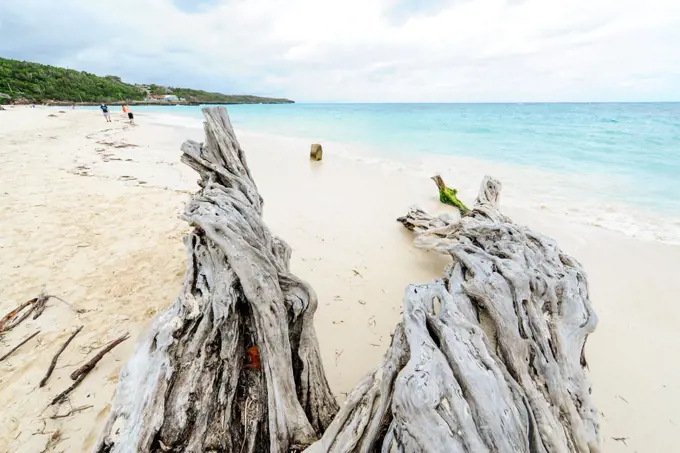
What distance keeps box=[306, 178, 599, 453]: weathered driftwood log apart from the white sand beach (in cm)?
76

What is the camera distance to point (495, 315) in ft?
7.89

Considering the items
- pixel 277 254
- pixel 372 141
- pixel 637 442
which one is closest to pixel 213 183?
pixel 277 254

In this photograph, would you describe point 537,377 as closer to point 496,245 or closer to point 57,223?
point 496,245

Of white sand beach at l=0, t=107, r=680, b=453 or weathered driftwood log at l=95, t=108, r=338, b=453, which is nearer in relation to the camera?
weathered driftwood log at l=95, t=108, r=338, b=453

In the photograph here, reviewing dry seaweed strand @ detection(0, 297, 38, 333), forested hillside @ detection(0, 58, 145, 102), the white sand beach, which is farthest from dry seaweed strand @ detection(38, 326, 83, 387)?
forested hillside @ detection(0, 58, 145, 102)

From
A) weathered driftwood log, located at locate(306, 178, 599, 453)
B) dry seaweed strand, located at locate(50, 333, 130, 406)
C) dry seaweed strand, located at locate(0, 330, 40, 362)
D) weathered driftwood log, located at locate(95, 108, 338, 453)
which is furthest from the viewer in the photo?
dry seaweed strand, located at locate(0, 330, 40, 362)

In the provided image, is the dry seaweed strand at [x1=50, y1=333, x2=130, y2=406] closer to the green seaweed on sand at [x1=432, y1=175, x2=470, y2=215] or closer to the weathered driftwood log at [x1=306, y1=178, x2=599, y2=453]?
the weathered driftwood log at [x1=306, y1=178, x2=599, y2=453]

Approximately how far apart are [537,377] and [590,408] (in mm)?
293

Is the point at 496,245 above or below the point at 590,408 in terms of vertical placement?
above

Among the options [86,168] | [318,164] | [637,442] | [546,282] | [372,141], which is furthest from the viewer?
[372,141]

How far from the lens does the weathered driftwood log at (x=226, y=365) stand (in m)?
1.63

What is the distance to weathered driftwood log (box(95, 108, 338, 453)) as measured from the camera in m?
1.63

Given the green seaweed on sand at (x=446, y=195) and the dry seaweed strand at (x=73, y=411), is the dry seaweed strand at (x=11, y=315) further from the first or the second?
the green seaweed on sand at (x=446, y=195)

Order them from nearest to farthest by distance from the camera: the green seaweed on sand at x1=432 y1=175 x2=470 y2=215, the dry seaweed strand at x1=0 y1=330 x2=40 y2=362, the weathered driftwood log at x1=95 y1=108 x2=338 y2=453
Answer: the weathered driftwood log at x1=95 y1=108 x2=338 y2=453 < the dry seaweed strand at x1=0 y1=330 x2=40 y2=362 < the green seaweed on sand at x1=432 y1=175 x2=470 y2=215
